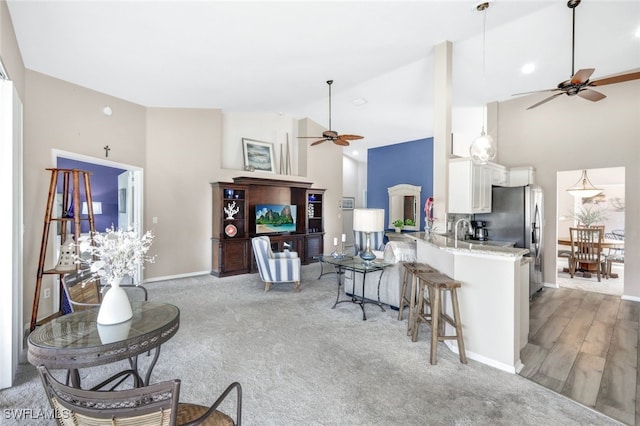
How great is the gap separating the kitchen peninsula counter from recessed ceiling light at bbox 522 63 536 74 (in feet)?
10.9

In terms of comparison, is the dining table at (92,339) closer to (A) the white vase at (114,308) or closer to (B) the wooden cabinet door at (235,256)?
(A) the white vase at (114,308)

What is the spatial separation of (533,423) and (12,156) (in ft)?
13.3

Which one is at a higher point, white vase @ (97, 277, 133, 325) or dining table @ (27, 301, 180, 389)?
white vase @ (97, 277, 133, 325)

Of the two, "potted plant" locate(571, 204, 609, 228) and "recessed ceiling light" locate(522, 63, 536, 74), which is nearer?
"recessed ceiling light" locate(522, 63, 536, 74)

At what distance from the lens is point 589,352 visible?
9.58ft

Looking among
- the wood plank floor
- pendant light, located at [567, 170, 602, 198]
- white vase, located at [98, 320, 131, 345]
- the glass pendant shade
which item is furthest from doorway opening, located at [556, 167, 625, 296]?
white vase, located at [98, 320, 131, 345]

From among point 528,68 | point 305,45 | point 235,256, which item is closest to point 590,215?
point 528,68

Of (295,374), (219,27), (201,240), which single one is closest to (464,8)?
(219,27)

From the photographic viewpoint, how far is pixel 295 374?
249 centimetres

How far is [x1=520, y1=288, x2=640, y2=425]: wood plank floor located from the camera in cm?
224

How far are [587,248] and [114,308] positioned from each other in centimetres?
721

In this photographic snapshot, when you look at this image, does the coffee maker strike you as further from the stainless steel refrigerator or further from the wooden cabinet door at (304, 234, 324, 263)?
the wooden cabinet door at (304, 234, 324, 263)

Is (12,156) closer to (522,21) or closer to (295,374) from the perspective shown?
(295,374)

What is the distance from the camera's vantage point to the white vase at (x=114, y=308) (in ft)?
6.21
